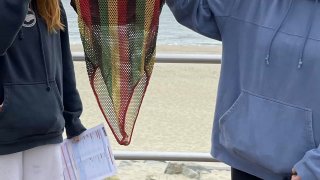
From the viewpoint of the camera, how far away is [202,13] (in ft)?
7.72

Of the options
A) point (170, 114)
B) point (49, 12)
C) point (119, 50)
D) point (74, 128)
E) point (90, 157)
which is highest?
point (49, 12)

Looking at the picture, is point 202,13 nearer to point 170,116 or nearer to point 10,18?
point 10,18

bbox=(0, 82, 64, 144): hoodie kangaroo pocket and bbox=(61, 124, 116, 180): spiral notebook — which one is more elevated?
bbox=(0, 82, 64, 144): hoodie kangaroo pocket

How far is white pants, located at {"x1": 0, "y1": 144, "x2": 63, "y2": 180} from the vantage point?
2.41 metres

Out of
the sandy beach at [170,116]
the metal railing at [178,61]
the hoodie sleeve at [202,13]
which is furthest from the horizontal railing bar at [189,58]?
the sandy beach at [170,116]

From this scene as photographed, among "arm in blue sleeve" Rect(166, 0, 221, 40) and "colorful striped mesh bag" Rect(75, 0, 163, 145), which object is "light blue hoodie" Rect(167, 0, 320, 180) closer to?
"arm in blue sleeve" Rect(166, 0, 221, 40)

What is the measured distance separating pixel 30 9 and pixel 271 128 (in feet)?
3.26

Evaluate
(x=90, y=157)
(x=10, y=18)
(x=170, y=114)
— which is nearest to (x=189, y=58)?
(x=90, y=157)

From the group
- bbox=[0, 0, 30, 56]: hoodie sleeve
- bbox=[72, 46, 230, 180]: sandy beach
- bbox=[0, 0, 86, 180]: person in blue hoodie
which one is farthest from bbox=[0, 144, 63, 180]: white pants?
bbox=[72, 46, 230, 180]: sandy beach

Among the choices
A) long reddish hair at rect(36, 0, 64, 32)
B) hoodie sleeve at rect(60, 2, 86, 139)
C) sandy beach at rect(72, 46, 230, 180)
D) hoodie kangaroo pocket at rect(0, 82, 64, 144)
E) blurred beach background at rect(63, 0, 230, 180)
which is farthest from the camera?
sandy beach at rect(72, 46, 230, 180)

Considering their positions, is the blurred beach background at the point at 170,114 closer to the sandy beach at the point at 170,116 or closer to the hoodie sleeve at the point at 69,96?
the sandy beach at the point at 170,116

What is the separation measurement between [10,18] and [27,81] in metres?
0.28

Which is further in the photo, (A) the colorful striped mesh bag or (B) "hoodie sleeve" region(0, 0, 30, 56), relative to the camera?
(A) the colorful striped mesh bag

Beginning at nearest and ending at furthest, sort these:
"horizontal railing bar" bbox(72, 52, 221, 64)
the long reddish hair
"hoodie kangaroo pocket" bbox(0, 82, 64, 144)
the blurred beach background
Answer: "hoodie kangaroo pocket" bbox(0, 82, 64, 144), the long reddish hair, "horizontal railing bar" bbox(72, 52, 221, 64), the blurred beach background
